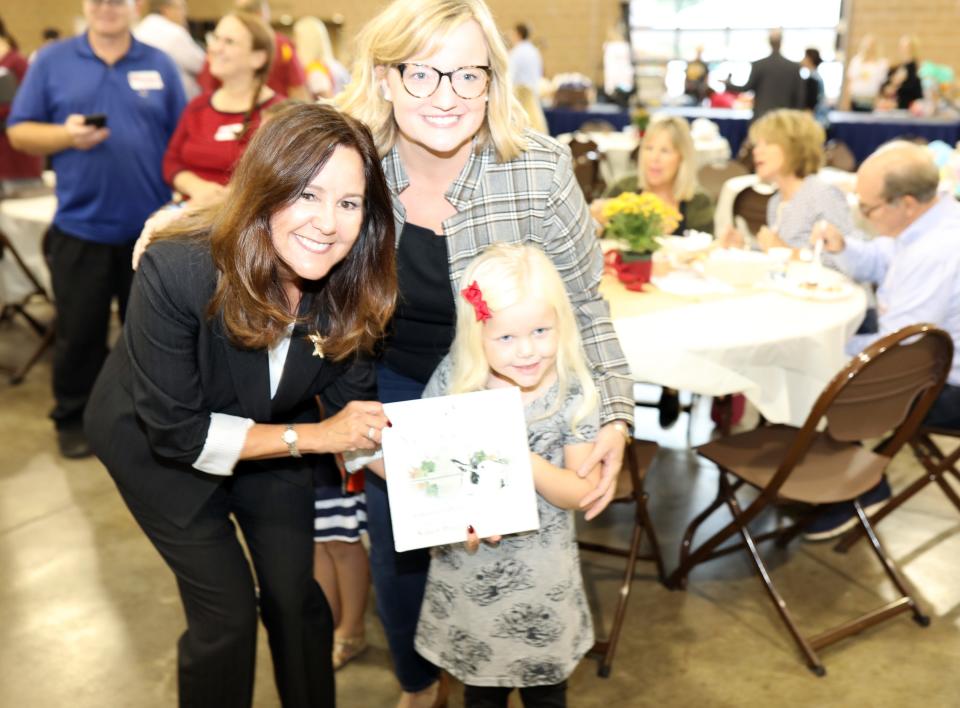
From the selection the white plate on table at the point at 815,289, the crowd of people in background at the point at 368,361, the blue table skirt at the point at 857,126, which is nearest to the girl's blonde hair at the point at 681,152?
the white plate on table at the point at 815,289

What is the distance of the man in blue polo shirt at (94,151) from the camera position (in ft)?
12.4

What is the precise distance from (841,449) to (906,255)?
704 mm

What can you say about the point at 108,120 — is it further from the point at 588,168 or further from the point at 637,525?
the point at 588,168

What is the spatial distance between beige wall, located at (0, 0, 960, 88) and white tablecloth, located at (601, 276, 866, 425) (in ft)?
27.8

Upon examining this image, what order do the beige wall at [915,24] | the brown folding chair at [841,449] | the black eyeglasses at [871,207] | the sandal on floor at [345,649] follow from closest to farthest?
the brown folding chair at [841,449] < the sandal on floor at [345,649] < the black eyeglasses at [871,207] < the beige wall at [915,24]

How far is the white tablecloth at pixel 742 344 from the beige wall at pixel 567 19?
8483mm

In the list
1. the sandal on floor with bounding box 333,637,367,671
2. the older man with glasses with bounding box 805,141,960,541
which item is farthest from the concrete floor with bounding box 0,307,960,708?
the older man with glasses with bounding box 805,141,960,541

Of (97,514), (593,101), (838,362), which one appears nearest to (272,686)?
(97,514)

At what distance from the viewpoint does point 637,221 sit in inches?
118

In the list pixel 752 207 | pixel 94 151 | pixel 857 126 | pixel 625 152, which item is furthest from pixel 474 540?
pixel 857 126

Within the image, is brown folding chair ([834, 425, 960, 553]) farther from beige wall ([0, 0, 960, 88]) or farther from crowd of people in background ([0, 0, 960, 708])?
beige wall ([0, 0, 960, 88])

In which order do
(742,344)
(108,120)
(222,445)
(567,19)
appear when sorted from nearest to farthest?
(222,445)
(742,344)
(108,120)
(567,19)

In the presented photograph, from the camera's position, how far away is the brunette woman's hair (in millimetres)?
1530

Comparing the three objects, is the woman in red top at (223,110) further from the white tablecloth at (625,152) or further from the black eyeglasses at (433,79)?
the white tablecloth at (625,152)
